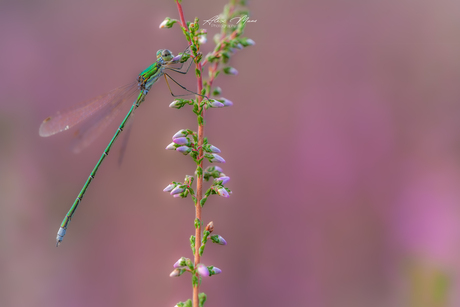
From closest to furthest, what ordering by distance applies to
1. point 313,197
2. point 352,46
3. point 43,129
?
1. point 43,129
2. point 313,197
3. point 352,46

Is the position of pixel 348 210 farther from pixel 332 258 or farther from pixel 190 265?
pixel 190 265

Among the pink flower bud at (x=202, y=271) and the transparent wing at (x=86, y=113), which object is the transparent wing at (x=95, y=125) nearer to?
the transparent wing at (x=86, y=113)

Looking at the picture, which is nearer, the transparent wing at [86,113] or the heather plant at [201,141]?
the heather plant at [201,141]

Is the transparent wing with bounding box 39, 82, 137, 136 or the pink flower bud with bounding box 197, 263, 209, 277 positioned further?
the transparent wing with bounding box 39, 82, 137, 136

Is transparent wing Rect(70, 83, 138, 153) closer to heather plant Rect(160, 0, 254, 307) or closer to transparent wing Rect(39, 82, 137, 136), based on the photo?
transparent wing Rect(39, 82, 137, 136)

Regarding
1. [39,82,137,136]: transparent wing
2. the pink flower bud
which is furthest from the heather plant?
[39,82,137,136]: transparent wing

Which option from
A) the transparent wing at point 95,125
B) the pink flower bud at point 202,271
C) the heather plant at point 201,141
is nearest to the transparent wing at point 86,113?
the transparent wing at point 95,125

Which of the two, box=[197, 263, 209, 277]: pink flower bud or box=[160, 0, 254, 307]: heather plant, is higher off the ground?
box=[160, 0, 254, 307]: heather plant

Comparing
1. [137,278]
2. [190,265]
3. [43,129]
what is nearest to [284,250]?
[137,278]
